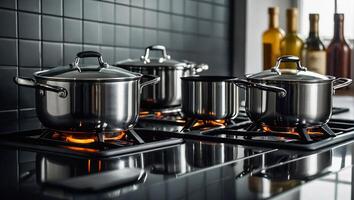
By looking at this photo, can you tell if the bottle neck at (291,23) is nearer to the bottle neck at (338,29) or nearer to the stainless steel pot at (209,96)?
the bottle neck at (338,29)

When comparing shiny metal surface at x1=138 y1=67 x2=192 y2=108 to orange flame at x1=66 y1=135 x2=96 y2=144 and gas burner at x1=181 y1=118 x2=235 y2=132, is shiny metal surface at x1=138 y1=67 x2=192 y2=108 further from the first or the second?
orange flame at x1=66 y1=135 x2=96 y2=144

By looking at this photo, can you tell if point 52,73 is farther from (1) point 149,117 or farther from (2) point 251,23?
(2) point 251,23

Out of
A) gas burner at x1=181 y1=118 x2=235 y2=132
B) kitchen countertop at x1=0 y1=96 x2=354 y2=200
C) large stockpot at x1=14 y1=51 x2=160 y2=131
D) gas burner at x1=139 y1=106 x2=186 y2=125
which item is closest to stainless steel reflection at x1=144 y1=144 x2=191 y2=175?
kitchen countertop at x1=0 y1=96 x2=354 y2=200

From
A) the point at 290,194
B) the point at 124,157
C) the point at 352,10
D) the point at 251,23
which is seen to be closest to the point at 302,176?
the point at 290,194

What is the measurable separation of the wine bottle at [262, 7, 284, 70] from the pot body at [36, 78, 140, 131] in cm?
127

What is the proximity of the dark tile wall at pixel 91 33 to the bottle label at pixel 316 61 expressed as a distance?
41 centimetres

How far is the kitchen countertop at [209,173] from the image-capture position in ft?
2.34

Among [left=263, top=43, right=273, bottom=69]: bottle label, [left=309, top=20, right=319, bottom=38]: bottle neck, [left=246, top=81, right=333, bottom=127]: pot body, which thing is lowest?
[left=246, top=81, right=333, bottom=127]: pot body

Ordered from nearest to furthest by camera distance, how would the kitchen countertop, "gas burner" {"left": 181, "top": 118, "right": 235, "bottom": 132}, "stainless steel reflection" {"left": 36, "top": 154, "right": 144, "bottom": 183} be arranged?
the kitchen countertop < "stainless steel reflection" {"left": 36, "top": 154, "right": 144, "bottom": 183} < "gas burner" {"left": 181, "top": 118, "right": 235, "bottom": 132}

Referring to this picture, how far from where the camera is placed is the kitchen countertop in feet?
2.34

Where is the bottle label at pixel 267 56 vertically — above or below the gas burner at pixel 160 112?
above

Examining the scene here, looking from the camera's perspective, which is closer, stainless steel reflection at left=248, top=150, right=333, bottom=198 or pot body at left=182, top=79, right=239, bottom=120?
stainless steel reflection at left=248, top=150, right=333, bottom=198

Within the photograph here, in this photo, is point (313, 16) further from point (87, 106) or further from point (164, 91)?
point (87, 106)

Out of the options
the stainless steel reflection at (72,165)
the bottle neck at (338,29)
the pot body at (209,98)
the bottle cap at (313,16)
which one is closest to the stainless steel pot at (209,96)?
the pot body at (209,98)
